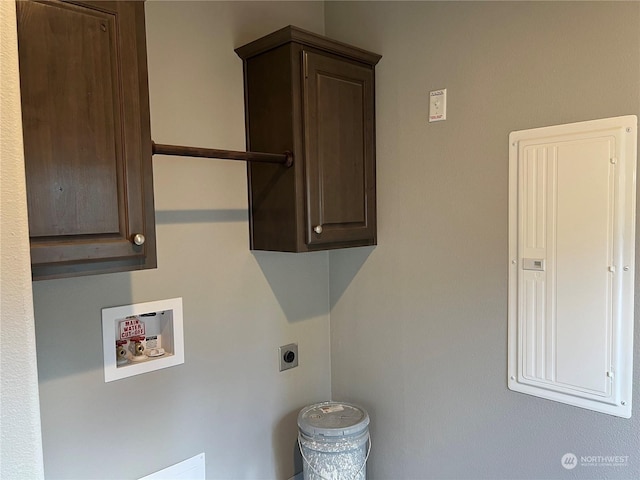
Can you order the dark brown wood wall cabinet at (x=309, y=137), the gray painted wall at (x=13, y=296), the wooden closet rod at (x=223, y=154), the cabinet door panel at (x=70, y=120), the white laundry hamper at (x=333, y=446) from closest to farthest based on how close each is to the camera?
the gray painted wall at (x=13, y=296) < the cabinet door panel at (x=70, y=120) < the wooden closet rod at (x=223, y=154) < the dark brown wood wall cabinet at (x=309, y=137) < the white laundry hamper at (x=333, y=446)

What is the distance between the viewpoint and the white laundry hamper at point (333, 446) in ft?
5.71

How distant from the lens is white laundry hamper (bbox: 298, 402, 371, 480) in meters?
1.74

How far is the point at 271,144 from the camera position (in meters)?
1.70

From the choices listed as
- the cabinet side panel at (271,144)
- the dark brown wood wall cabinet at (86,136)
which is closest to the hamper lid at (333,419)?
the cabinet side panel at (271,144)

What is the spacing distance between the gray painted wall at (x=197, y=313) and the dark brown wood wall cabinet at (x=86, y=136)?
344mm

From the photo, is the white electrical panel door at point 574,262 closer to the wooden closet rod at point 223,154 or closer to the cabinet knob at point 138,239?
the wooden closet rod at point 223,154

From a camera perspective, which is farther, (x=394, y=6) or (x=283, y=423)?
(x=283, y=423)

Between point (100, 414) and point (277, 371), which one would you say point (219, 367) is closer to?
point (277, 371)

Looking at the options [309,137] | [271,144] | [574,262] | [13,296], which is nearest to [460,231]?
[574,262]

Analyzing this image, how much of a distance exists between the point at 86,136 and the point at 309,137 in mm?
765

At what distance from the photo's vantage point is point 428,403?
1.81m

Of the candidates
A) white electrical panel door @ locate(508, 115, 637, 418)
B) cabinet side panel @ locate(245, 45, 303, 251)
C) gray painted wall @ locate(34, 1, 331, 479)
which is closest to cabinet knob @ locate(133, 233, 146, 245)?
gray painted wall @ locate(34, 1, 331, 479)

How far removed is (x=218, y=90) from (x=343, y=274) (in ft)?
3.08

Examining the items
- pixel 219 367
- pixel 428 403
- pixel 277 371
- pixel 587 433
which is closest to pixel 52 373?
pixel 219 367
